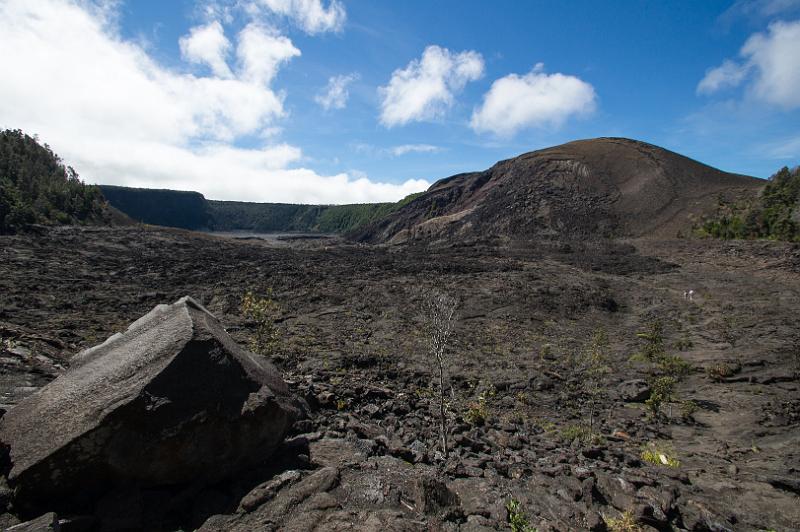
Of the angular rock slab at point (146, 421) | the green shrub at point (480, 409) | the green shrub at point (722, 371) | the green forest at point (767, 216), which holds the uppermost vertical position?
the green forest at point (767, 216)

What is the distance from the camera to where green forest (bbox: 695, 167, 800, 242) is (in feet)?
100

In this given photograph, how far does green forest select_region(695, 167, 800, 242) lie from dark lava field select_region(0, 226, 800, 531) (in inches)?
225

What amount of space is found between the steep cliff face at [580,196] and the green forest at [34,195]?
3927cm

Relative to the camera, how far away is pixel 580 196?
181ft

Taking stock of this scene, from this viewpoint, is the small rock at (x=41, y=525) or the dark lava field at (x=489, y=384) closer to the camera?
the small rock at (x=41, y=525)

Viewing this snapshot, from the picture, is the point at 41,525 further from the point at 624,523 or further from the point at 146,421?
the point at 624,523

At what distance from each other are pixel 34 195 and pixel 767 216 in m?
73.1

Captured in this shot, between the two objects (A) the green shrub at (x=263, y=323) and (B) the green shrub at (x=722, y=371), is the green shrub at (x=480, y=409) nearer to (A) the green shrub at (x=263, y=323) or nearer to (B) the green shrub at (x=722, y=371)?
(A) the green shrub at (x=263, y=323)

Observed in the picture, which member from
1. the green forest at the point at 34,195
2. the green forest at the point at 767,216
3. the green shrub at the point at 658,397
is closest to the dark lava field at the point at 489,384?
the green shrub at the point at 658,397

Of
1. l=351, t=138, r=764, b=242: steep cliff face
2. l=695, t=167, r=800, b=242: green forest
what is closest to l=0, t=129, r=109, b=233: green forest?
l=351, t=138, r=764, b=242: steep cliff face

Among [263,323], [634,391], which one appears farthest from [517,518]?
[263,323]

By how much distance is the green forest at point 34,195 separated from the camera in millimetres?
30281

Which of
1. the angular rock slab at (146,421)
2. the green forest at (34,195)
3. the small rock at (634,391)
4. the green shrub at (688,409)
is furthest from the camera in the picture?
the green forest at (34,195)

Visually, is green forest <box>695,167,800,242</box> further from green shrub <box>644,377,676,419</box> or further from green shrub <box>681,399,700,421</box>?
green shrub <box>644,377,676,419</box>
